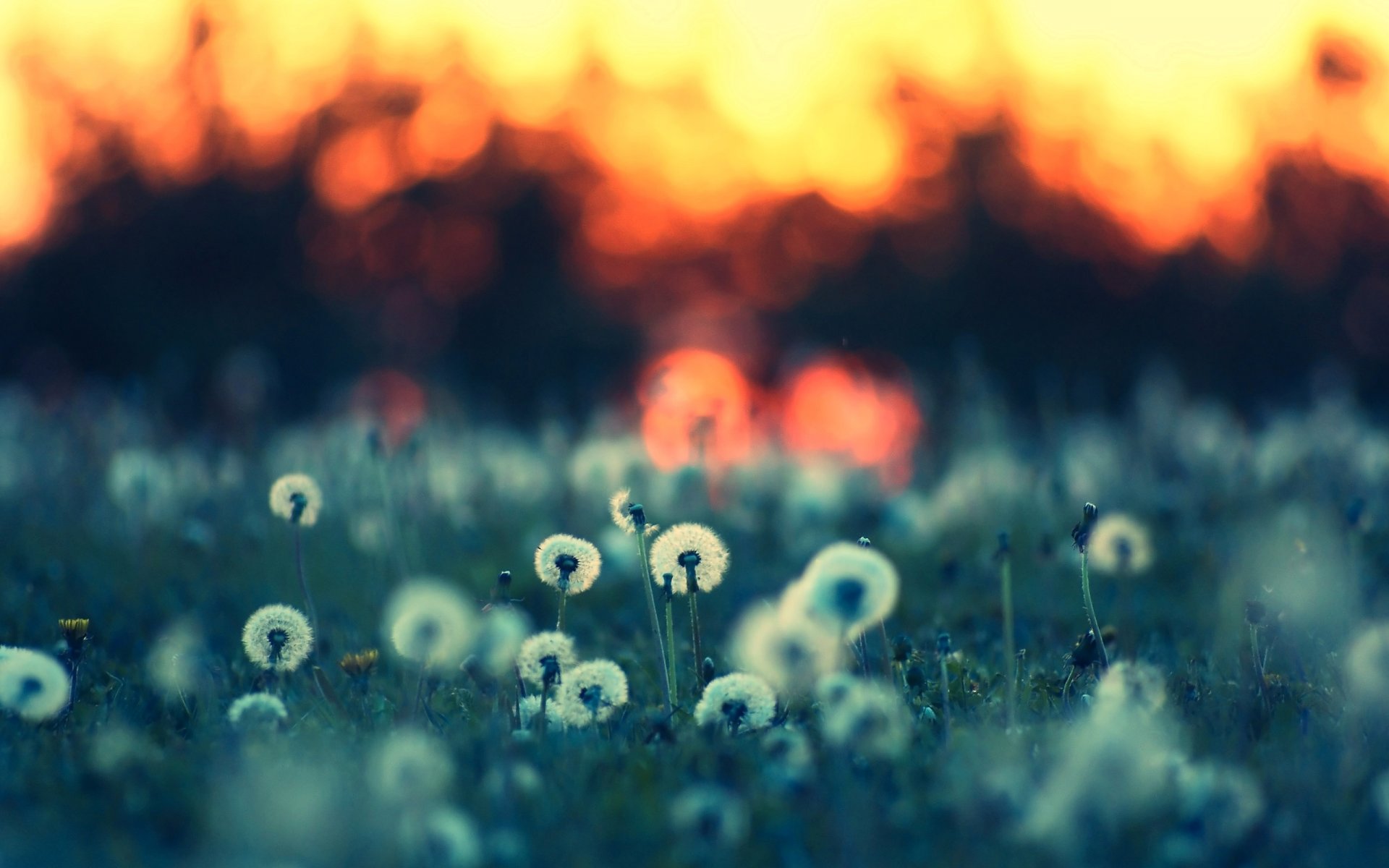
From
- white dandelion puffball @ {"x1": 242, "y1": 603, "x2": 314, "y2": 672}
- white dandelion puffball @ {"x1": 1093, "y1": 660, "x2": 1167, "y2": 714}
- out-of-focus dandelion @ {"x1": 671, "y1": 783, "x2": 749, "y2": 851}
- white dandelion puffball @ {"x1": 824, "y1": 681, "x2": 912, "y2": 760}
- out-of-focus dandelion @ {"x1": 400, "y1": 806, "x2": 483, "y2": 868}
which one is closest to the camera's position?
out-of-focus dandelion @ {"x1": 400, "y1": 806, "x2": 483, "y2": 868}

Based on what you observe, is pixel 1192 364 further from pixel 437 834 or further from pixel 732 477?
pixel 437 834

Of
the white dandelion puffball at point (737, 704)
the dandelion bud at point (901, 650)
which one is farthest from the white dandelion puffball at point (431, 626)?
the dandelion bud at point (901, 650)

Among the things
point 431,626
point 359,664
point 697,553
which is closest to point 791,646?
point 697,553

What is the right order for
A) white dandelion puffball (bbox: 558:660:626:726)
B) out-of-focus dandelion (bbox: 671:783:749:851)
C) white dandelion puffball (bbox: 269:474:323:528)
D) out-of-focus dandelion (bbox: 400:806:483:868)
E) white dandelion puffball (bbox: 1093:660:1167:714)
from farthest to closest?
white dandelion puffball (bbox: 269:474:323:528) < white dandelion puffball (bbox: 558:660:626:726) < white dandelion puffball (bbox: 1093:660:1167:714) < out-of-focus dandelion (bbox: 671:783:749:851) < out-of-focus dandelion (bbox: 400:806:483:868)

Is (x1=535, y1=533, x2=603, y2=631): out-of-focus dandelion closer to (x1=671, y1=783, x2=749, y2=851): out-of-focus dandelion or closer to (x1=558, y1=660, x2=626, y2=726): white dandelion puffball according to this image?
(x1=558, y1=660, x2=626, y2=726): white dandelion puffball

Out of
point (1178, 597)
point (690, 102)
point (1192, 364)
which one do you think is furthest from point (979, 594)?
point (690, 102)

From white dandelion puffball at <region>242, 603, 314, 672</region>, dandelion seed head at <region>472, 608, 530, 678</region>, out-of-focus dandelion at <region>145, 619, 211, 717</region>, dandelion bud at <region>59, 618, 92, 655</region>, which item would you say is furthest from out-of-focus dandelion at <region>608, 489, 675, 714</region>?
dandelion bud at <region>59, 618, 92, 655</region>

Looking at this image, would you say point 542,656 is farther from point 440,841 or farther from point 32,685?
point 32,685

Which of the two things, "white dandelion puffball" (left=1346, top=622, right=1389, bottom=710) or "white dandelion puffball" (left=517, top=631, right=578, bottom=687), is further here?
"white dandelion puffball" (left=517, top=631, right=578, bottom=687)
